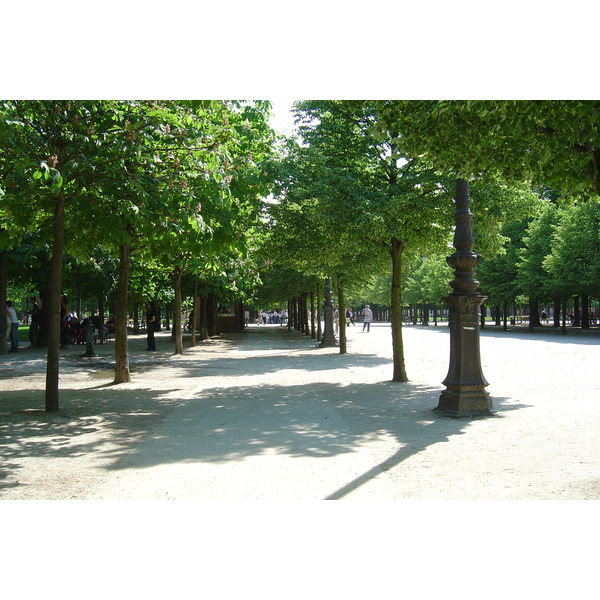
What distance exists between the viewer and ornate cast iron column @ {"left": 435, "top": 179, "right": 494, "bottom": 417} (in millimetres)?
9094

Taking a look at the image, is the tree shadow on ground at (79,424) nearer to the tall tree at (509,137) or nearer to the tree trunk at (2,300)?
the tall tree at (509,137)

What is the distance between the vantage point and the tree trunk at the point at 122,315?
12677 mm

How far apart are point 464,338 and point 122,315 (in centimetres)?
701

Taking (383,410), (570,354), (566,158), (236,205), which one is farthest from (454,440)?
(570,354)

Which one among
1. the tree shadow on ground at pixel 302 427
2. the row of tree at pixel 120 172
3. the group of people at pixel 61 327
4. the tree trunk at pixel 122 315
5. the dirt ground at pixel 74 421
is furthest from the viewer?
the group of people at pixel 61 327

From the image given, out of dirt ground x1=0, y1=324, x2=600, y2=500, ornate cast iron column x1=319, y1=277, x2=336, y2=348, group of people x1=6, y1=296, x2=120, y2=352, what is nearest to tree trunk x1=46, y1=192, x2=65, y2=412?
dirt ground x1=0, y1=324, x2=600, y2=500

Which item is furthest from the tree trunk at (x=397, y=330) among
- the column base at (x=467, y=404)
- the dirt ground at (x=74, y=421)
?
the dirt ground at (x=74, y=421)

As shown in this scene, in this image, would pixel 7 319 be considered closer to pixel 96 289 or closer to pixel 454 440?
pixel 96 289

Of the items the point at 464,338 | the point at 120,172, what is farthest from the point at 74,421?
the point at 464,338

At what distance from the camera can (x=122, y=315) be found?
42.3ft

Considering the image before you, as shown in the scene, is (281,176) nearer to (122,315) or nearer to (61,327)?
(122,315)

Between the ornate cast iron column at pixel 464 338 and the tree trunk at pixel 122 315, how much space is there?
21.3 ft

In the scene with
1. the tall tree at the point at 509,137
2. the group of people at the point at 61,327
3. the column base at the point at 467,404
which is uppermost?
the tall tree at the point at 509,137

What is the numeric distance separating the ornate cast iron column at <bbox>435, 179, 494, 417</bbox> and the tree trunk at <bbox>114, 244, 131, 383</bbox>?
256 inches
